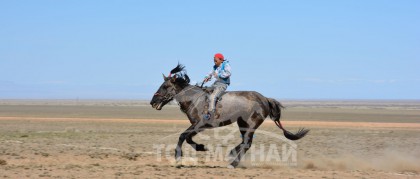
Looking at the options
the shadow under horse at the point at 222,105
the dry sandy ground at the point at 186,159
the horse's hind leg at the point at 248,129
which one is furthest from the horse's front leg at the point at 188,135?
the horse's hind leg at the point at 248,129

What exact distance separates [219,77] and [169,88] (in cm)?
123

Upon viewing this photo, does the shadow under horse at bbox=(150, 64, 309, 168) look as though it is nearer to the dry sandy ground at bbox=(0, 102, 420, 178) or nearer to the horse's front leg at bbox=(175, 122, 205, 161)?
the horse's front leg at bbox=(175, 122, 205, 161)

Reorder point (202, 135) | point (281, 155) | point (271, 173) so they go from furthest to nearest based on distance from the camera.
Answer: point (202, 135) → point (281, 155) → point (271, 173)

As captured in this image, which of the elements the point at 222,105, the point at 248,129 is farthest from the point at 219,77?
the point at 248,129

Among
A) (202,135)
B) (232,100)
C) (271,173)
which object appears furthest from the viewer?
(202,135)

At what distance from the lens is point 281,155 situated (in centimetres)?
1705

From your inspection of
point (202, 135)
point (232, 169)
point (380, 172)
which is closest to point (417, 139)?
point (202, 135)

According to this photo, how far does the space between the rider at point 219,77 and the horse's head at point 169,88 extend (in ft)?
2.47

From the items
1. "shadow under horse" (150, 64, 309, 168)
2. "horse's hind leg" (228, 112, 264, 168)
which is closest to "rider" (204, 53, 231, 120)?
"shadow under horse" (150, 64, 309, 168)

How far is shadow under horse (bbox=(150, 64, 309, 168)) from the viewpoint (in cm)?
1401

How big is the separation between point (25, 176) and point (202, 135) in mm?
13441

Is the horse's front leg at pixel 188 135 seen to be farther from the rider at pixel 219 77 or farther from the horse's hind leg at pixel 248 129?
the horse's hind leg at pixel 248 129

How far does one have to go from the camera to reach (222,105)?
14.1m

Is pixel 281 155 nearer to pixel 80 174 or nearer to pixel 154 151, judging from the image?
pixel 154 151
